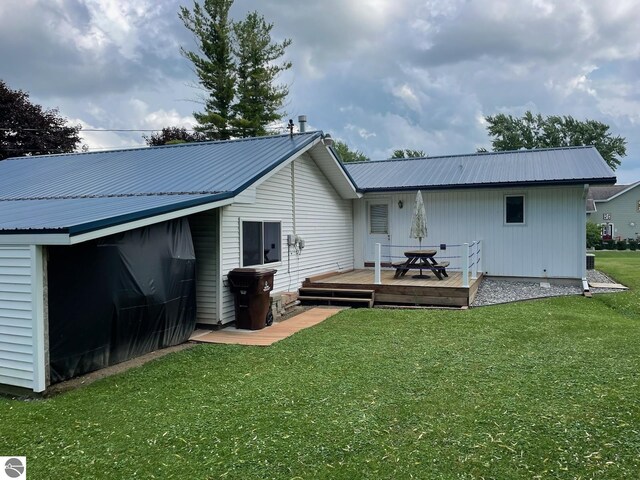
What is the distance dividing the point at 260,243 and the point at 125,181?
2.92 meters

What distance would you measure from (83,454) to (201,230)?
4945 millimetres

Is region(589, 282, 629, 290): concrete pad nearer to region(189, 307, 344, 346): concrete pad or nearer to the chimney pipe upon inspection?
region(189, 307, 344, 346): concrete pad

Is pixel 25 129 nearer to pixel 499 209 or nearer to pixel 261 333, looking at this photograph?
pixel 261 333

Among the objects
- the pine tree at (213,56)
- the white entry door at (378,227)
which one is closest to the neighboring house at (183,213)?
the white entry door at (378,227)

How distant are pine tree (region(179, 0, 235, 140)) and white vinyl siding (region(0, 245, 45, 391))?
2204 cm

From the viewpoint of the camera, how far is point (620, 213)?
40.3 metres

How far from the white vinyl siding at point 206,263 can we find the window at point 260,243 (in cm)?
78

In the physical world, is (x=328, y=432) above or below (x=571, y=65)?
below

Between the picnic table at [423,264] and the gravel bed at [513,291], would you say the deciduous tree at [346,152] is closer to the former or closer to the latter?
the gravel bed at [513,291]

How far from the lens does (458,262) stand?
13359 millimetres

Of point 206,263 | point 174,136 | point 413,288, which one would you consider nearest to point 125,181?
point 206,263

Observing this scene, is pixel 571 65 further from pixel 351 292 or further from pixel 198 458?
pixel 198 458

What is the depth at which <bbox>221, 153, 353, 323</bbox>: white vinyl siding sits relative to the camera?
27.7ft

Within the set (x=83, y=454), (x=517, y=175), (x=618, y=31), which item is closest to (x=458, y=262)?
(x=517, y=175)
